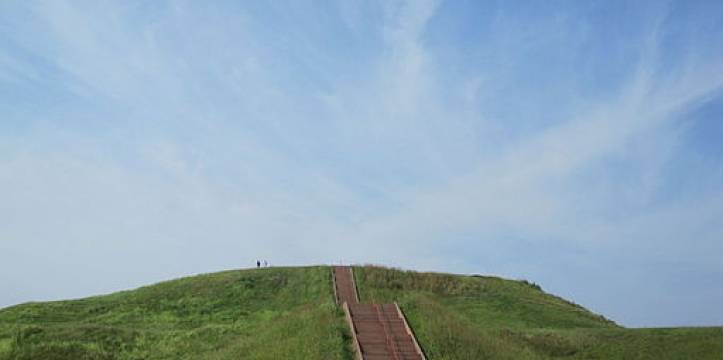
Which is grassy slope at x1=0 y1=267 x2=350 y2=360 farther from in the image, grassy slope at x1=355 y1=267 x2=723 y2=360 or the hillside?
grassy slope at x1=355 y1=267 x2=723 y2=360

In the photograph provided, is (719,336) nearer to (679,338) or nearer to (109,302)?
(679,338)

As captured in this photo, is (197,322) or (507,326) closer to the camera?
(507,326)

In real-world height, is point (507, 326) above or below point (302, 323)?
below

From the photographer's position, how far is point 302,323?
27.3 metres

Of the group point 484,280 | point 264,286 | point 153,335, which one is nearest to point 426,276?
point 484,280

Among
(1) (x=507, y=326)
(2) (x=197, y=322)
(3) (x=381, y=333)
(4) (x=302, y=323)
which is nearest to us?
(3) (x=381, y=333)

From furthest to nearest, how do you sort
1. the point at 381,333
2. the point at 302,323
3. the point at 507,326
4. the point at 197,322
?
the point at 197,322, the point at 507,326, the point at 302,323, the point at 381,333

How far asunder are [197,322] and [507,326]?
56.0ft

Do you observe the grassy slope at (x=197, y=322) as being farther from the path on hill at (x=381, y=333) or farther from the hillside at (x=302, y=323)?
the path on hill at (x=381, y=333)

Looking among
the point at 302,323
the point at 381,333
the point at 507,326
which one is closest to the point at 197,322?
the point at 302,323

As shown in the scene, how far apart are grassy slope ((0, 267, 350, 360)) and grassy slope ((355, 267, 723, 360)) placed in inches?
150

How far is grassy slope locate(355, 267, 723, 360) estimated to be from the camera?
26406 millimetres

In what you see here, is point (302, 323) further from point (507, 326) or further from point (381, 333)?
point (507, 326)

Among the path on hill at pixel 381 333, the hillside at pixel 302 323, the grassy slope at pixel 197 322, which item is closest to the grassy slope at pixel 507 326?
the hillside at pixel 302 323
